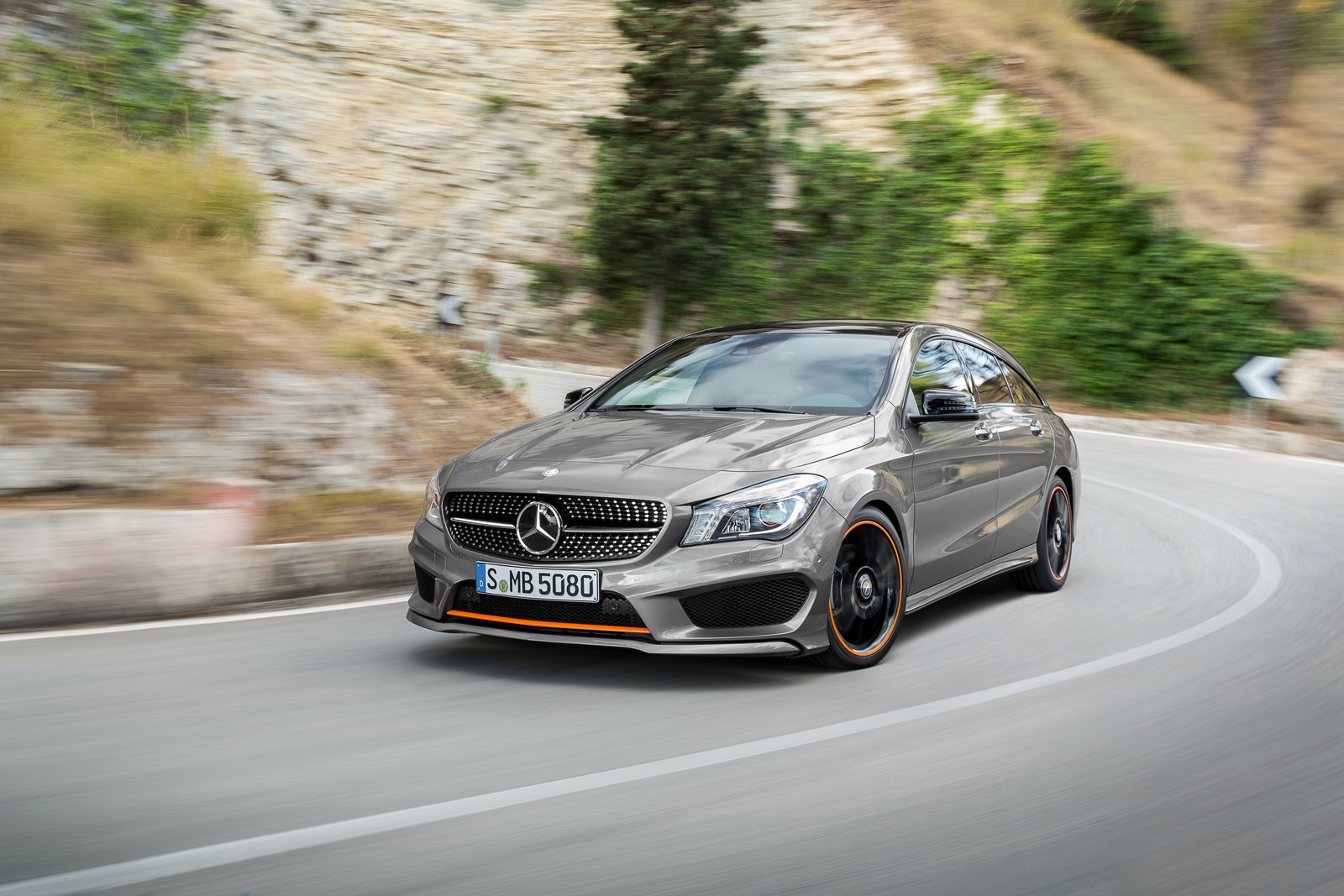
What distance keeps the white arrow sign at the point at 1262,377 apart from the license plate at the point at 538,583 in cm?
1784

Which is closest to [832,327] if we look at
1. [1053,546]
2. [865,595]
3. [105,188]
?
[865,595]

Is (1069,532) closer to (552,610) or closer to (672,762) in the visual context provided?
(552,610)

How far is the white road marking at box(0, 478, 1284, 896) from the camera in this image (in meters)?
3.31

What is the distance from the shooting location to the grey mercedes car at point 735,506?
5.14m

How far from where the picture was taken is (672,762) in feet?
14.3

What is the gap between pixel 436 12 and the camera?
3372 cm

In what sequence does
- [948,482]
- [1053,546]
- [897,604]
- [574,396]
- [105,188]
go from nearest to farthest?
[897,604], [948,482], [574,396], [1053,546], [105,188]

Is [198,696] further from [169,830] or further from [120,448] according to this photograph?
[120,448]

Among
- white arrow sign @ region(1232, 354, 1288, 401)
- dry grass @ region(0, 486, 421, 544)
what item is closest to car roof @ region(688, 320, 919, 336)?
dry grass @ region(0, 486, 421, 544)

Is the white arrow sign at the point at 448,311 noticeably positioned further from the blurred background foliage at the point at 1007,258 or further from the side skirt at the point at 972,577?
the side skirt at the point at 972,577

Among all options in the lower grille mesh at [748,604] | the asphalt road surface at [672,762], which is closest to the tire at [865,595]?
the asphalt road surface at [672,762]

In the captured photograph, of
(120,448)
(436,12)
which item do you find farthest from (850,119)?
(120,448)

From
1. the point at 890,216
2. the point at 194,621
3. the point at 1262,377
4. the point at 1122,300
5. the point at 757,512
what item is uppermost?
the point at 757,512

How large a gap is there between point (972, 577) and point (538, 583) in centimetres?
264
